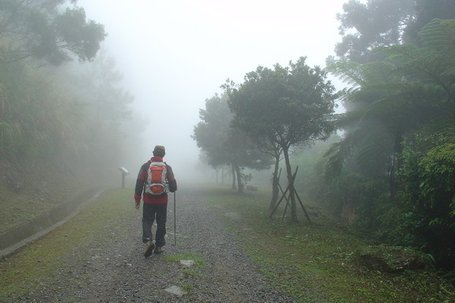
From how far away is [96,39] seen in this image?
661 inches

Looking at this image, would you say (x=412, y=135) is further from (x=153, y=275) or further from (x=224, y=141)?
(x=224, y=141)

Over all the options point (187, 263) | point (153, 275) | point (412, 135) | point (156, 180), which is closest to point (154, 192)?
point (156, 180)

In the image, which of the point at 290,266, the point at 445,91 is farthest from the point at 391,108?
the point at 290,266

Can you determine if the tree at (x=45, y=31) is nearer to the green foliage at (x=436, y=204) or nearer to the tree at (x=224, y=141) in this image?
the tree at (x=224, y=141)

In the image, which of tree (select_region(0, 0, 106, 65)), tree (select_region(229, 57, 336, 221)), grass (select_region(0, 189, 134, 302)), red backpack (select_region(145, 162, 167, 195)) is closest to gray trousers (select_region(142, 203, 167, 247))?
red backpack (select_region(145, 162, 167, 195))

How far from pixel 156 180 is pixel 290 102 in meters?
6.87

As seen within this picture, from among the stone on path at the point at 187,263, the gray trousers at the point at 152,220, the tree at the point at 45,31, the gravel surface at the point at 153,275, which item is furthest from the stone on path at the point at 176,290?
the tree at the point at 45,31

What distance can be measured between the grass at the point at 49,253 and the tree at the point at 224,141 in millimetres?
10713

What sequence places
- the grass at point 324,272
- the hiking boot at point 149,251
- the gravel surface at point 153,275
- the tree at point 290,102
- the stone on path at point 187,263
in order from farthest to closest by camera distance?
the tree at point 290,102 < the hiking boot at point 149,251 < the stone on path at point 187,263 < the grass at point 324,272 < the gravel surface at point 153,275

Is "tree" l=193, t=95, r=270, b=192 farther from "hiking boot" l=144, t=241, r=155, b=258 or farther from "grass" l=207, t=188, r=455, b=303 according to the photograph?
"hiking boot" l=144, t=241, r=155, b=258

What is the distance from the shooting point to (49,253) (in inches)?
317

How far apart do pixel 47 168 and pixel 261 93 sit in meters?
13.1

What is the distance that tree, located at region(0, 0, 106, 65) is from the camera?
15047 millimetres

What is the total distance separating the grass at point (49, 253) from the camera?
20.0 feet
